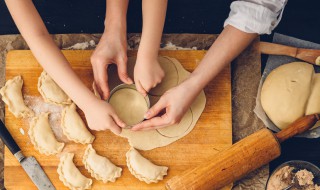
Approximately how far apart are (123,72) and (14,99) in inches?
14.0

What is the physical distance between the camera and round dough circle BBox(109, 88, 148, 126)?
127 cm

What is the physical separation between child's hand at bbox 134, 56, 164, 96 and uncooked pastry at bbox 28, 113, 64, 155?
0.31 meters

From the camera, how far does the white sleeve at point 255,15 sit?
1198mm

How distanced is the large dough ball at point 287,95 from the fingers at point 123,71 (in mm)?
436

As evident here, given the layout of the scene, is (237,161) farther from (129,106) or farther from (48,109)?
(48,109)

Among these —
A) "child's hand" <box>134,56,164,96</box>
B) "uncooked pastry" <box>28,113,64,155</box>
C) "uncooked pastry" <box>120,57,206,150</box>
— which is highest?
"child's hand" <box>134,56,164,96</box>

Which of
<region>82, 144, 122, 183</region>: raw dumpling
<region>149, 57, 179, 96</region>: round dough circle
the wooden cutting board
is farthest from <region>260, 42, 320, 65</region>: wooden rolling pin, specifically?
<region>82, 144, 122, 183</region>: raw dumpling

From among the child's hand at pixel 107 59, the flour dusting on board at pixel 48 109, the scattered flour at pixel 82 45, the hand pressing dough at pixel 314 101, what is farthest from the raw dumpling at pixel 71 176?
the hand pressing dough at pixel 314 101

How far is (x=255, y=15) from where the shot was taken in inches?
47.3

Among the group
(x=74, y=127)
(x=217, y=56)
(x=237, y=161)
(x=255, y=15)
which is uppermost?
(x=255, y=15)

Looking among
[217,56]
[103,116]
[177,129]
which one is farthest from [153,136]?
[217,56]

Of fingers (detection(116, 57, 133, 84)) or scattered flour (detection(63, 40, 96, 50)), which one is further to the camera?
scattered flour (detection(63, 40, 96, 50))

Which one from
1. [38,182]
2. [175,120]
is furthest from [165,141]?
[38,182]

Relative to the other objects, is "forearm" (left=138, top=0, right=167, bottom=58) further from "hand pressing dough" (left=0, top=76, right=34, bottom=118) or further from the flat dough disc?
"hand pressing dough" (left=0, top=76, right=34, bottom=118)
